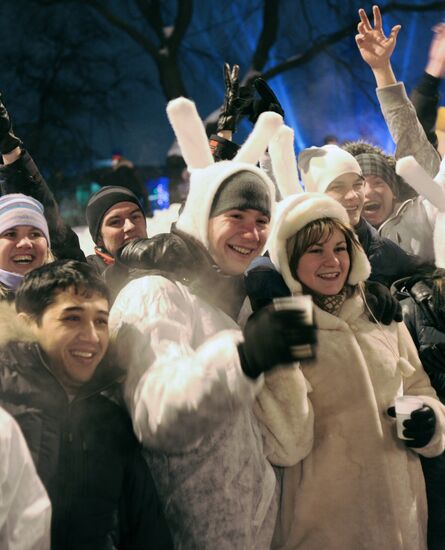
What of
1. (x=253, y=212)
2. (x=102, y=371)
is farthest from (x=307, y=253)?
(x=102, y=371)

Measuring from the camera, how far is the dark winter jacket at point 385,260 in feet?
8.71

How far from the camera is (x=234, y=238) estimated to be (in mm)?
2037

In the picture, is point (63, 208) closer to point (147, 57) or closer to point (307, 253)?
point (147, 57)

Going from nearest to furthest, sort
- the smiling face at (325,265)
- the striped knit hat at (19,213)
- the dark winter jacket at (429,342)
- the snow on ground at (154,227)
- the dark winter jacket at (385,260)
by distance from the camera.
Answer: the smiling face at (325,265) → the dark winter jacket at (429,342) → the striped knit hat at (19,213) → the dark winter jacket at (385,260) → the snow on ground at (154,227)

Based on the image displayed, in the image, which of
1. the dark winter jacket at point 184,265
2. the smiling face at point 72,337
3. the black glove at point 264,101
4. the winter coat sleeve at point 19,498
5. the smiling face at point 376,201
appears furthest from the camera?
the smiling face at point 376,201

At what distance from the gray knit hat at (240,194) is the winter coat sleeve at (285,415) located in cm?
47

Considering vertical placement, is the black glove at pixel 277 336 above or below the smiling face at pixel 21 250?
below

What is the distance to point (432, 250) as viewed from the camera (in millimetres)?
2926

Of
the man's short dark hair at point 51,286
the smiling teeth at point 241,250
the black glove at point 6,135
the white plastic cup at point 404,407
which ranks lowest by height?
the white plastic cup at point 404,407

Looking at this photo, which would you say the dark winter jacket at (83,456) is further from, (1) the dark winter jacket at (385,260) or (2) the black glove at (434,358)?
(1) the dark winter jacket at (385,260)

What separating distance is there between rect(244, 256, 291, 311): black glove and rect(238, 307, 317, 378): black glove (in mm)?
582

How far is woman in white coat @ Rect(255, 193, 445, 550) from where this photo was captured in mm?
2113

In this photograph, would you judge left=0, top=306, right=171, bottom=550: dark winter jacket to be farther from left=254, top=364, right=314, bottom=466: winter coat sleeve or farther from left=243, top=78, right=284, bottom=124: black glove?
left=243, top=78, right=284, bottom=124: black glove

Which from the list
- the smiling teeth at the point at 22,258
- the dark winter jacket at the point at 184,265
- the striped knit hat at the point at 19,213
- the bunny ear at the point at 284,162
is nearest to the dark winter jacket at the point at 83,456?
the dark winter jacket at the point at 184,265
